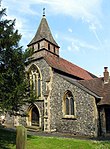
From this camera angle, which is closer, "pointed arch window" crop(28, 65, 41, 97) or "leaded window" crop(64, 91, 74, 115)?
"leaded window" crop(64, 91, 74, 115)

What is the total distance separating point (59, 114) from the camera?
960 inches

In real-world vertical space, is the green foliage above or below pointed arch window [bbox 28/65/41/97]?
below

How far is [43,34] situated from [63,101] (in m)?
10.8

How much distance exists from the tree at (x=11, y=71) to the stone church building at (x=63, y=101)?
17.3 feet

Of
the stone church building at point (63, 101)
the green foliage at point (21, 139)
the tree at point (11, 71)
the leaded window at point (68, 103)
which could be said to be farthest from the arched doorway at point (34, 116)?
the green foliage at point (21, 139)

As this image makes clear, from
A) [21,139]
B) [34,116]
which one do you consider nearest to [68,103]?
[34,116]

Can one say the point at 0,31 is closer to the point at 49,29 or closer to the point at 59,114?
the point at 59,114

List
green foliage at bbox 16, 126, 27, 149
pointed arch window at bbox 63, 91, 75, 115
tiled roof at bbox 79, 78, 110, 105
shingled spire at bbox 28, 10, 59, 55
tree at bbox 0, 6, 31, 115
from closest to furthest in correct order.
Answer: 1. green foliage at bbox 16, 126, 27, 149
2. tree at bbox 0, 6, 31, 115
3. tiled roof at bbox 79, 78, 110, 105
4. pointed arch window at bbox 63, 91, 75, 115
5. shingled spire at bbox 28, 10, 59, 55

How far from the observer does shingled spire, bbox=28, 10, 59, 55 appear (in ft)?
95.1

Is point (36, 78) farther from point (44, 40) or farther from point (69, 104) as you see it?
point (69, 104)

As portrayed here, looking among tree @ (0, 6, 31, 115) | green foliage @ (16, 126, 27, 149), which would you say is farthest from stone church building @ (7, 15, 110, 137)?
green foliage @ (16, 126, 27, 149)

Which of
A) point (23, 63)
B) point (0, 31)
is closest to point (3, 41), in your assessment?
point (0, 31)

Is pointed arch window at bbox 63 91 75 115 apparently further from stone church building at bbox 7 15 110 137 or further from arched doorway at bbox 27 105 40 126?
arched doorway at bbox 27 105 40 126

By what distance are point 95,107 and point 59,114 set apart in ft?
15.6
